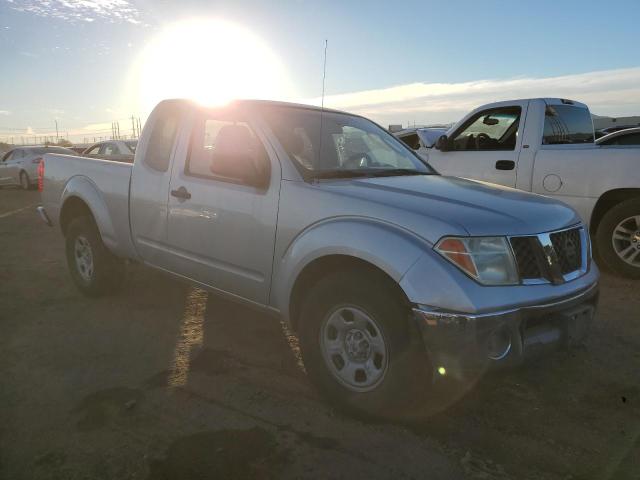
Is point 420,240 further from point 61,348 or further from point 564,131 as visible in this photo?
point 564,131

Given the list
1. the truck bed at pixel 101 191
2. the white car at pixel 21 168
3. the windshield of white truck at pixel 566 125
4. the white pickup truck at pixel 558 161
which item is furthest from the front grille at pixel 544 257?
the white car at pixel 21 168

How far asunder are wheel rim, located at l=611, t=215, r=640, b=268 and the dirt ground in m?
1.17

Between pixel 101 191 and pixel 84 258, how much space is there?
824 mm

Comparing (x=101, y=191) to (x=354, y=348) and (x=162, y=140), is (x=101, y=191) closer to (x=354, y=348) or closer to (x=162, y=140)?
(x=162, y=140)

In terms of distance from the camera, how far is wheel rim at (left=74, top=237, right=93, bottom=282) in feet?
16.8

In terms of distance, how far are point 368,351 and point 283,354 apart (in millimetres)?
1198

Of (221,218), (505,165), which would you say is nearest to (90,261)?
(221,218)

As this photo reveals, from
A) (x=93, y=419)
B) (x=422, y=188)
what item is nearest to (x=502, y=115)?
(x=422, y=188)

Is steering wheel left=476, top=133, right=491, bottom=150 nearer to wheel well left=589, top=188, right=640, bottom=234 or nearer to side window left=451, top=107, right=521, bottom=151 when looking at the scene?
side window left=451, top=107, right=521, bottom=151

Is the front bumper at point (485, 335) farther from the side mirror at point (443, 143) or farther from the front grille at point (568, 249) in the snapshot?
the side mirror at point (443, 143)

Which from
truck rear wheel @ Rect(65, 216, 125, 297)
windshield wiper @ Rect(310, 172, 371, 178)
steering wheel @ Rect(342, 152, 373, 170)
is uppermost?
steering wheel @ Rect(342, 152, 373, 170)

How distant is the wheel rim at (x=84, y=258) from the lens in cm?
511

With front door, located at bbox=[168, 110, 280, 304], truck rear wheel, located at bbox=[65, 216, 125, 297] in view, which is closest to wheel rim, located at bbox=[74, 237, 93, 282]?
truck rear wheel, located at bbox=[65, 216, 125, 297]

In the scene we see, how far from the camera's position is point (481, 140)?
670 cm
